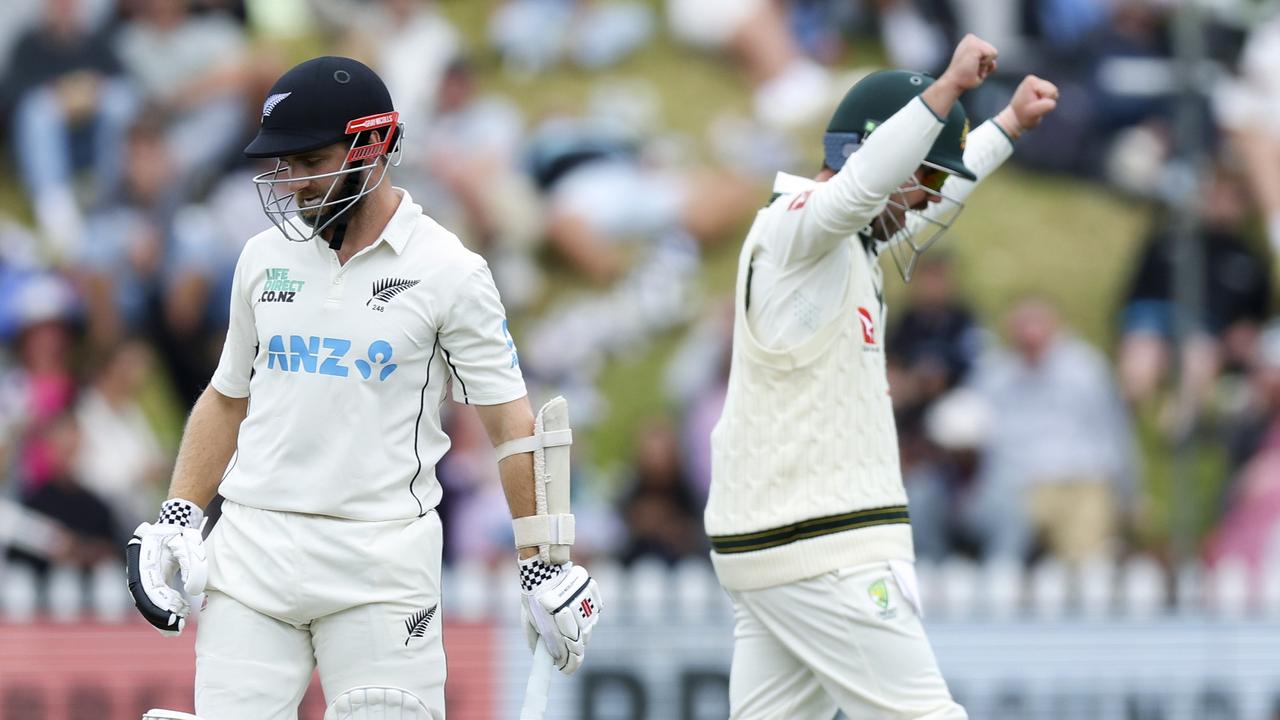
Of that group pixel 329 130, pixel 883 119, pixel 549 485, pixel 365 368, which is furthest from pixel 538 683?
pixel 883 119

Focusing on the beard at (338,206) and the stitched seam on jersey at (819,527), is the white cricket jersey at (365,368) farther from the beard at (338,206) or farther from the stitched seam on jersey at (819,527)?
the stitched seam on jersey at (819,527)

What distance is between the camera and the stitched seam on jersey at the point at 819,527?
18.3 feet

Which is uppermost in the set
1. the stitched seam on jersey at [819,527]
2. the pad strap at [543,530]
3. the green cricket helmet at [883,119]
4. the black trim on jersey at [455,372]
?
the green cricket helmet at [883,119]

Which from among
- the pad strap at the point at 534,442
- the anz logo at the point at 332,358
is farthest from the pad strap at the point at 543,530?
the anz logo at the point at 332,358

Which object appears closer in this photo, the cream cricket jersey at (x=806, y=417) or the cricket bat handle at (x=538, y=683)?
the cricket bat handle at (x=538, y=683)

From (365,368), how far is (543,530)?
2.07ft

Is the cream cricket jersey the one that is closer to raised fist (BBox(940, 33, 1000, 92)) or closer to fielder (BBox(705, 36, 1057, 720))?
fielder (BBox(705, 36, 1057, 720))

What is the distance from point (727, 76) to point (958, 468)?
3045 mm

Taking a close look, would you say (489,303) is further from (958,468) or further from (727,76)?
(727,76)

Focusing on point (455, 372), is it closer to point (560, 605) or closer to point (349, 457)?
point (349, 457)

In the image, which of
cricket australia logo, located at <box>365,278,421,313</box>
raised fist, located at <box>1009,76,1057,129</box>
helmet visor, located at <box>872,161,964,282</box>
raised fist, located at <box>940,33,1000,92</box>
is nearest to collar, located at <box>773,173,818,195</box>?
helmet visor, located at <box>872,161,964,282</box>

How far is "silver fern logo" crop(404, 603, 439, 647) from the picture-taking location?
497 centimetres

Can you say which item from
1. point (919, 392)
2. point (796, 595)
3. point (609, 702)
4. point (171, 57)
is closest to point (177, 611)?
point (796, 595)

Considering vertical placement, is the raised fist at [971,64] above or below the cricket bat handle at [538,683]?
above
